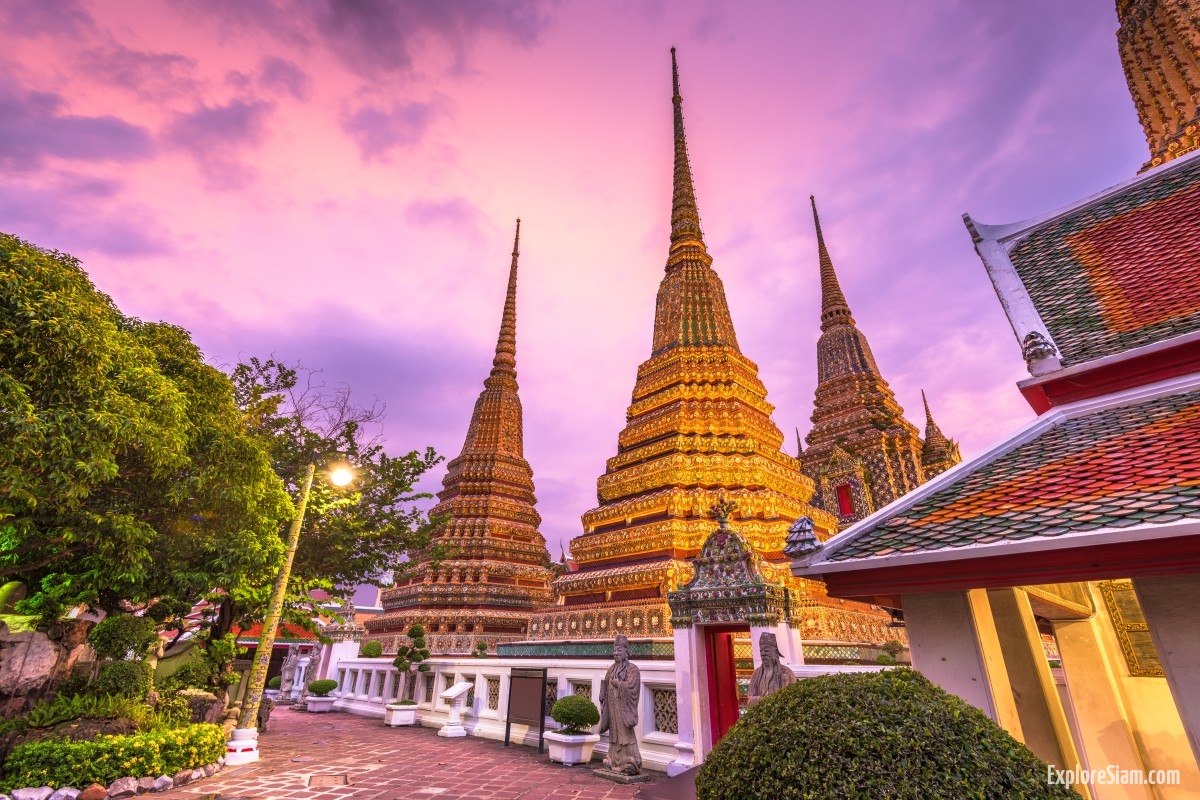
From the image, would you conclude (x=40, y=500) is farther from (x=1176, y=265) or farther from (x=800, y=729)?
(x=1176, y=265)

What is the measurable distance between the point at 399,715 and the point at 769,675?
11.5 m

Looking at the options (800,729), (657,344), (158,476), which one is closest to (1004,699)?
(800,729)

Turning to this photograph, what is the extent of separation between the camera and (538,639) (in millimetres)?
14617

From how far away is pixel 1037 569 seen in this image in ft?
11.2

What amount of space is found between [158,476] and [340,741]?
7.11m

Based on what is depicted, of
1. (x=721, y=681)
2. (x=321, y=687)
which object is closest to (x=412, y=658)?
(x=321, y=687)

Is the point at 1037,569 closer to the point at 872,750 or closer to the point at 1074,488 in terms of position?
the point at 1074,488

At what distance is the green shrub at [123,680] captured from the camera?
8.83 metres

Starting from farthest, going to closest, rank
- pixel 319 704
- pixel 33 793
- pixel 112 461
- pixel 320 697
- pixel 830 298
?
1. pixel 830 298
2. pixel 320 697
3. pixel 319 704
4. pixel 33 793
5. pixel 112 461

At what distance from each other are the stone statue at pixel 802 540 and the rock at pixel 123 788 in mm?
9156

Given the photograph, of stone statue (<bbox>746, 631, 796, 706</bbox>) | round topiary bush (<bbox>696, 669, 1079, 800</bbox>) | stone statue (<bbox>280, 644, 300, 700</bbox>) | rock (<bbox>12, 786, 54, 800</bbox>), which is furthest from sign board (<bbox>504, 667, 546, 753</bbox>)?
stone statue (<bbox>280, 644, 300, 700</bbox>)

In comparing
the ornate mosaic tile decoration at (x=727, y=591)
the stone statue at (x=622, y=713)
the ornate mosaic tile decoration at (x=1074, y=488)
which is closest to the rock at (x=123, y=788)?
the stone statue at (x=622, y=713)

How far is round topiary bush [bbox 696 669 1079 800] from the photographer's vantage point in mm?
2529

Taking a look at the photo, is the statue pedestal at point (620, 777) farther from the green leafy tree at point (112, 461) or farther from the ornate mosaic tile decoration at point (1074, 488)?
the green leafy tree at point (112, 461)
